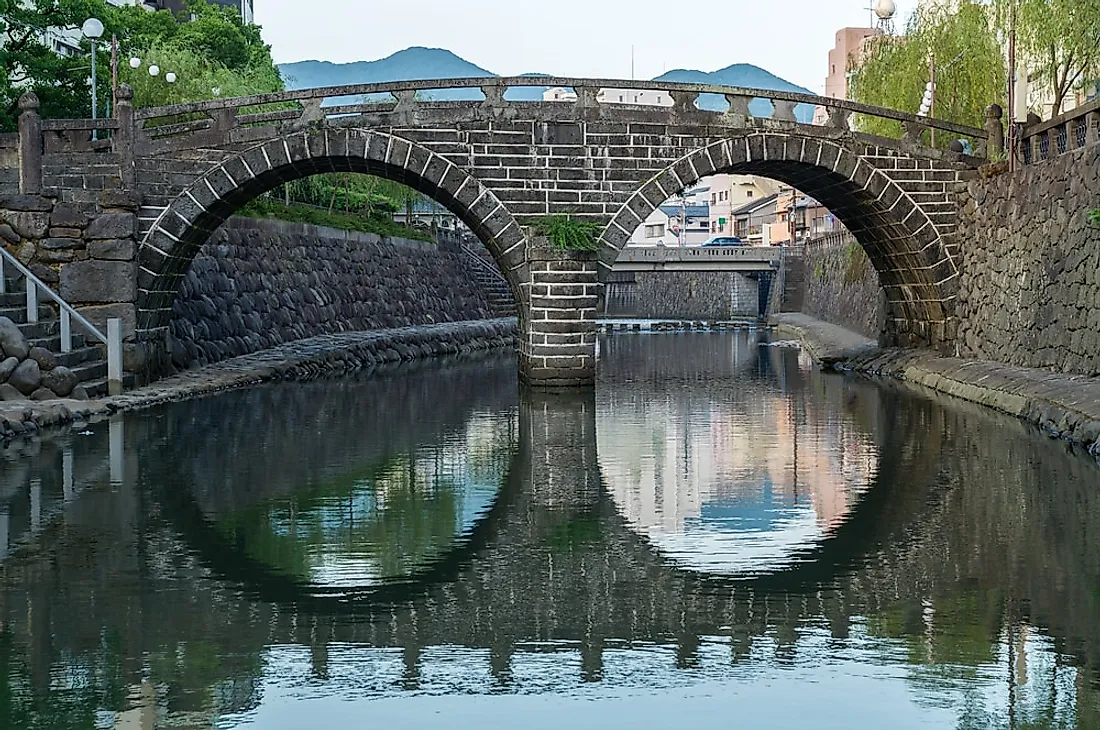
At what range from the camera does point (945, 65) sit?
1585 inches

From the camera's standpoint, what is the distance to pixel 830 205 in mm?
35062

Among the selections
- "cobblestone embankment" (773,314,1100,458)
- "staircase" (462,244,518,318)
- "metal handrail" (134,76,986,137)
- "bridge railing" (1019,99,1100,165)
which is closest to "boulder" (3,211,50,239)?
"metal handrail" (134,76,986,137)

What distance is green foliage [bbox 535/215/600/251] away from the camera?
2983 cm

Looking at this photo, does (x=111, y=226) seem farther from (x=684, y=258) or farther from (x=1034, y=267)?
(x=684, y=258)

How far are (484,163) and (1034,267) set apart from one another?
1098 cm

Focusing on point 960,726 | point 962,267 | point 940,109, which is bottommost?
point 960,726

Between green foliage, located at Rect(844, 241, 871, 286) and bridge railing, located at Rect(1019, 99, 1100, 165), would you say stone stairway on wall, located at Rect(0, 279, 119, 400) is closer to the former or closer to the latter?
bridge railing, located at Rect(1019, 99, 1100, 165)

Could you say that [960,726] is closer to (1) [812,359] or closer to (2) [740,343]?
(1) [812,359]

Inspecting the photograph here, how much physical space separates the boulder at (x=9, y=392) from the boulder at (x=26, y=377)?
0.24 ft

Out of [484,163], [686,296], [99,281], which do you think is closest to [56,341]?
[99,281]

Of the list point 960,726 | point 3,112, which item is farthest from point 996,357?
point 3,112

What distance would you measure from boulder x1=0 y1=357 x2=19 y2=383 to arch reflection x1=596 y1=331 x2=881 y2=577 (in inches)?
351

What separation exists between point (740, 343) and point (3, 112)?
27069 mm

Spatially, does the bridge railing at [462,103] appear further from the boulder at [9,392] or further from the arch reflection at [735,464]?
the boulder at [9,392]
